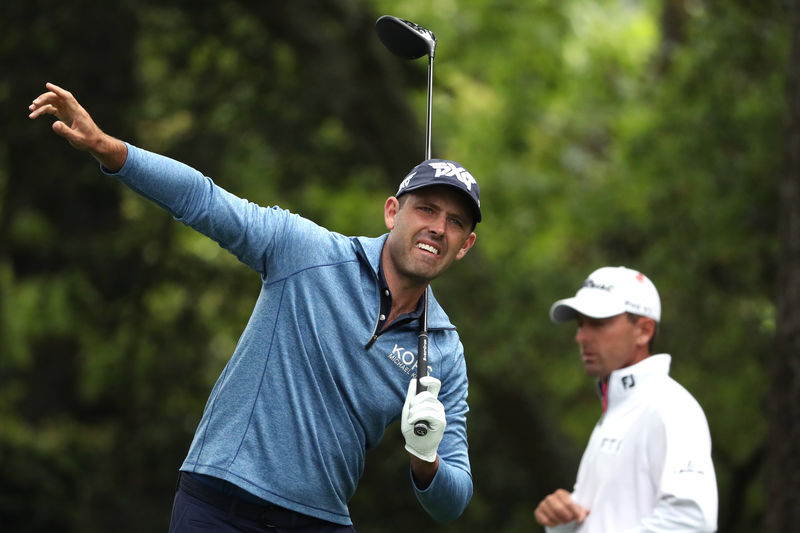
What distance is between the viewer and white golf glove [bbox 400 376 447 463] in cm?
326

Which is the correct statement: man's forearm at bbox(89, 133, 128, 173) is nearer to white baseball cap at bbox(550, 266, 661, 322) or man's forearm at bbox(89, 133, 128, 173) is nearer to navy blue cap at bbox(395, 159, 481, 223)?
navy blue cap at bbox(395, 159, 481, 223)

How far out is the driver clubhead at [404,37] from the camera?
13.7 feet

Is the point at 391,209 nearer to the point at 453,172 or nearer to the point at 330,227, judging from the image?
the point at 453,172

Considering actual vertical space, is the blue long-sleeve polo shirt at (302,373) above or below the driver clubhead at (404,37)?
below

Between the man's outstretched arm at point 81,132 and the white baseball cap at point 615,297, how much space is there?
81.8 inches

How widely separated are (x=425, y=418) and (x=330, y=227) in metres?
8.69

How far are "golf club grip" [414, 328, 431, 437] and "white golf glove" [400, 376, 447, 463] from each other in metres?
0.01

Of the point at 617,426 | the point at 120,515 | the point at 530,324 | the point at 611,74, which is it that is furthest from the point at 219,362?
the point at 617,426

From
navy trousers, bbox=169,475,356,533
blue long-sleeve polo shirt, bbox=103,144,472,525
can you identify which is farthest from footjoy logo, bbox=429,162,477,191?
navy trousers, bbox=169,475,356,533

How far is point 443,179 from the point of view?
11.7ft

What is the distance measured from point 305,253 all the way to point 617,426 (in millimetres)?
1489

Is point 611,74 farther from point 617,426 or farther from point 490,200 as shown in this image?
point 617,426

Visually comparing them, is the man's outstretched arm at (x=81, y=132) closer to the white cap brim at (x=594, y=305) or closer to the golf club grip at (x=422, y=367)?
the golf club grip at (x=422, y=367)

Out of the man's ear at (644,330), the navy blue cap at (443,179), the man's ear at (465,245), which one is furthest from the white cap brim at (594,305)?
the navy blue cap at (443,179)
